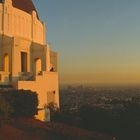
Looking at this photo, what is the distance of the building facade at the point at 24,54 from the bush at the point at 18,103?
2.65 meters

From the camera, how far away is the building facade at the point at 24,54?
84.9ft

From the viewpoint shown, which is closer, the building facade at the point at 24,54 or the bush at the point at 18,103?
the bush at the point at 18,103

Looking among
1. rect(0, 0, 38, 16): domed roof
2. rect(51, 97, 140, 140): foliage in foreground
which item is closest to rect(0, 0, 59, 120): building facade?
rect(0, 0, 38, 16): domed roof

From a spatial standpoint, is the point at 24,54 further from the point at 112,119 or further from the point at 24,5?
the point at 112,119

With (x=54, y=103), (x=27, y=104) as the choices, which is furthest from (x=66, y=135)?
(x=54, y=103)

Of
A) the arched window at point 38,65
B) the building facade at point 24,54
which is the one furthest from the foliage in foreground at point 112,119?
the arched window at point 38,65

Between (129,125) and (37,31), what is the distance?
612 inches

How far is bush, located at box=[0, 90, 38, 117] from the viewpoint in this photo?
62.1 feet

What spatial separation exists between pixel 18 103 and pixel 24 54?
9.99 meters

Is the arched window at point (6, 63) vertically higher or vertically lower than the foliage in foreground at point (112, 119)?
higher

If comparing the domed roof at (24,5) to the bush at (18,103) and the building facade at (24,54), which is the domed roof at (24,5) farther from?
the bush at (18,103)

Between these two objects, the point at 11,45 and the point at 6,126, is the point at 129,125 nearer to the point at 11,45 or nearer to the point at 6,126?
the point at 6,126

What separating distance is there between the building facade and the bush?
8.71 feet

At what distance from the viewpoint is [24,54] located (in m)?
29.5
